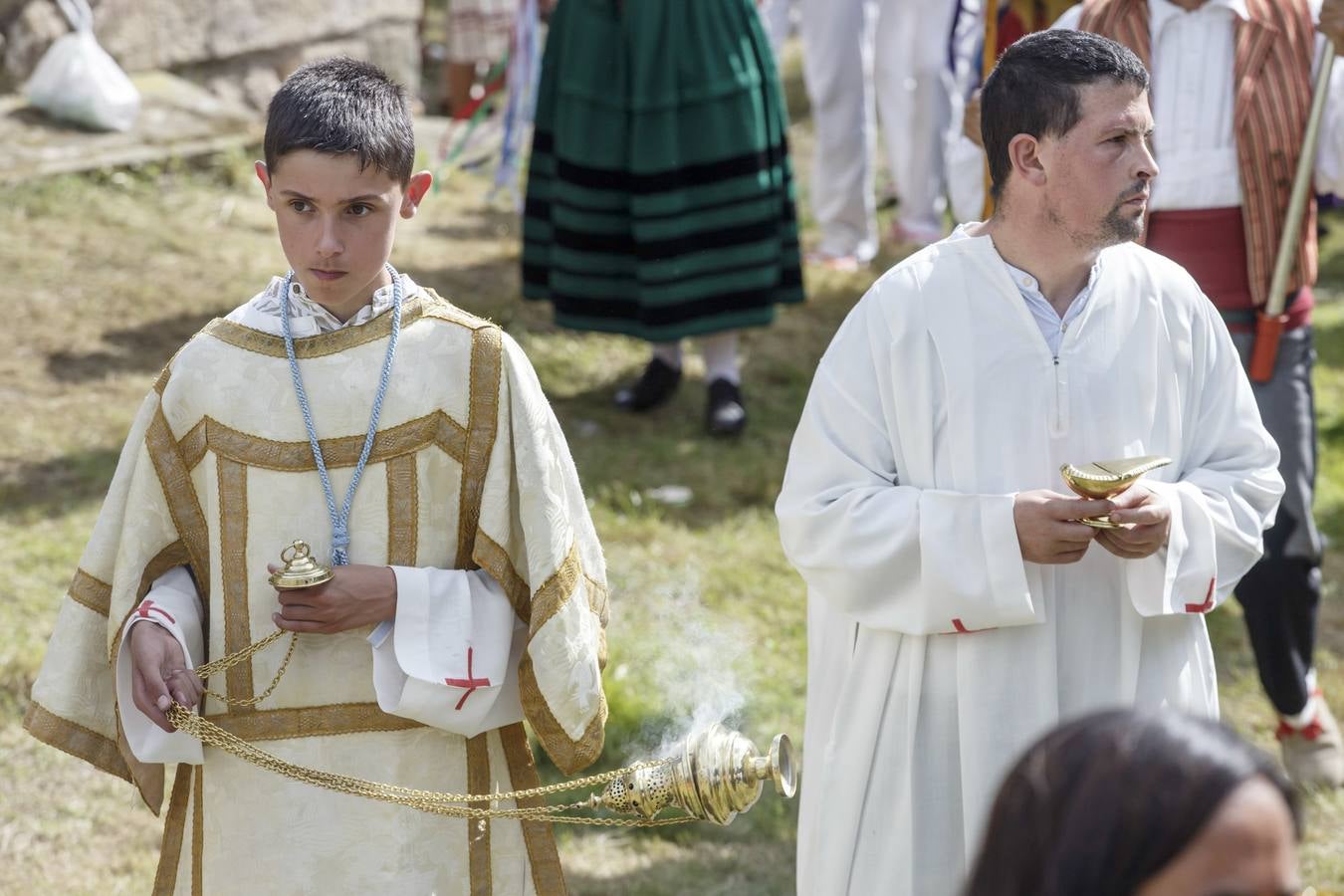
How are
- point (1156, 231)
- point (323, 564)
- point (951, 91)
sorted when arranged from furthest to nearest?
point (951, 91) < point (1156, 231) < point (323, 564)

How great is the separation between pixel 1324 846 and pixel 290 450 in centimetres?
285

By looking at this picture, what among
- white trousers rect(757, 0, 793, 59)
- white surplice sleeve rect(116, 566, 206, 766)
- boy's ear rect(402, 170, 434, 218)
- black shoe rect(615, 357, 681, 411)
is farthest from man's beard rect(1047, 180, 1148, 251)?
white trousers rect(757, 0, 793, 59)

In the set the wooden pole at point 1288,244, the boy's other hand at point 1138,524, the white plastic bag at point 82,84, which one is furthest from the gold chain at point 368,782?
the white plastic bag at point 82,84

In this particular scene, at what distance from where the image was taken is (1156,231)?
4430 millimetres

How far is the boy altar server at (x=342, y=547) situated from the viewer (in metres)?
2.86

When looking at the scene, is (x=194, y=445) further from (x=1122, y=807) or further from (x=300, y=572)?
(x=1122, y=807)

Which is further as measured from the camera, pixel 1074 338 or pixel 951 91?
pixel 951 91

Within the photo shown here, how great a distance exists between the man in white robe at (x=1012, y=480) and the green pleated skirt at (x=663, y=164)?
3612mm

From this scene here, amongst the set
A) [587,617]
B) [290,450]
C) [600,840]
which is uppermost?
[290,450]

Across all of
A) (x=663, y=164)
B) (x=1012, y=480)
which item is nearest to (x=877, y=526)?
(x=1012, y=480)

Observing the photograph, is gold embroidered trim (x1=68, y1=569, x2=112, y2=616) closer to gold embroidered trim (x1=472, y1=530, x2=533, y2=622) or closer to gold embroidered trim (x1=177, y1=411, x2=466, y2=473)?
gold embroidered trim (x1=177, y1=411, x2=466, y2=473)

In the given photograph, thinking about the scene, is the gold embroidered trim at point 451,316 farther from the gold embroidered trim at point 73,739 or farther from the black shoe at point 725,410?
the black shoe at point 725,410

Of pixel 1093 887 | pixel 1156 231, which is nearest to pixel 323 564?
pixel 1093 887

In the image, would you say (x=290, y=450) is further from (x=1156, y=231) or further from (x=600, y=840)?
(x=1156, y=231)
